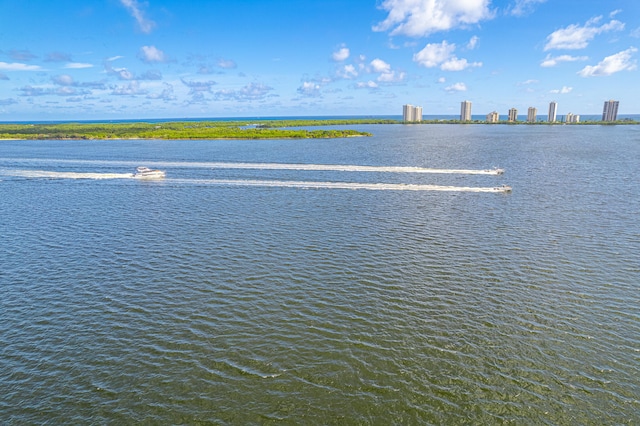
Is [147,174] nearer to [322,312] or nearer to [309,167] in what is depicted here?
[309,167]

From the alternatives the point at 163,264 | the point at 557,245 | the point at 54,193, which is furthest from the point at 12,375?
the point at 54,193

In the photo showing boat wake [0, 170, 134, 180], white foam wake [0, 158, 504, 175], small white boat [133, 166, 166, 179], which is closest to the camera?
small white boat [133, 166, 166, 179]

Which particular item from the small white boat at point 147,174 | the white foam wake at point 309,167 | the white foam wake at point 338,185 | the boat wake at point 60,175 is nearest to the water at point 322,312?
the white foam wake at point 338,185

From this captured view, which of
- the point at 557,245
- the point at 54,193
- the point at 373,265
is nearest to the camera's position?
the point at 373,265

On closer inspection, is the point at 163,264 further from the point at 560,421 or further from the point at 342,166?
the point at 342,166

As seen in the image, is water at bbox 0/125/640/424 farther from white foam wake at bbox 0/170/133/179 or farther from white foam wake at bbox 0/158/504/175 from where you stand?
white foam wake at bbox 0/158/504/175

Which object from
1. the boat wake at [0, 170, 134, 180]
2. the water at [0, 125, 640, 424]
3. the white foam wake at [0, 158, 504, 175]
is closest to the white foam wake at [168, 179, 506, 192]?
the water at [0, 125, 640, 424]

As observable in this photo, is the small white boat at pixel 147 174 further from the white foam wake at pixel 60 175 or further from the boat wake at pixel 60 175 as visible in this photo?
the white foam wake at pixel 60 175

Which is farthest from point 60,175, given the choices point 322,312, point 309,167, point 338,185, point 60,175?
point 322,312

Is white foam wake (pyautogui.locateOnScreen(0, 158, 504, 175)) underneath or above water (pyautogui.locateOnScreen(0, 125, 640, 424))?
above
